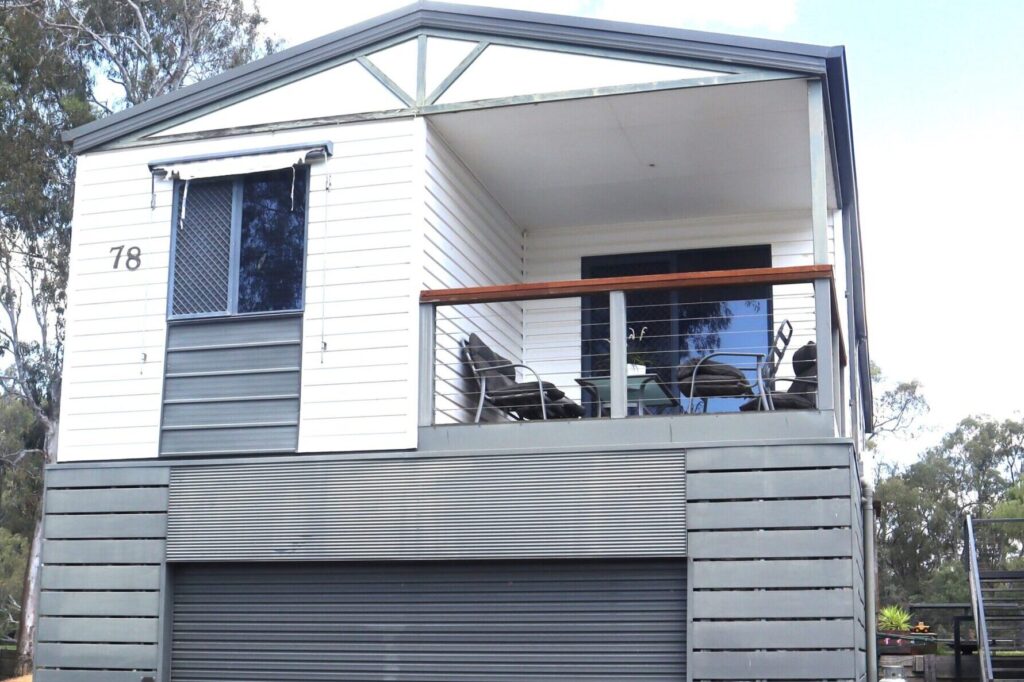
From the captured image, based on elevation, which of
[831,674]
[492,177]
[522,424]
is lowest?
[831,674]

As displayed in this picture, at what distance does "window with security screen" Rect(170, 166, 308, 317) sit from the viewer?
9383 mm

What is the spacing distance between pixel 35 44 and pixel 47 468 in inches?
769

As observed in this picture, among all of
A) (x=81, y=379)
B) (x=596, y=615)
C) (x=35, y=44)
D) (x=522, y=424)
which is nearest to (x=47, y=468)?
(x=81, y=379)

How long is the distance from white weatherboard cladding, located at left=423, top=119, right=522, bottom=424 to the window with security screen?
3.18 ft

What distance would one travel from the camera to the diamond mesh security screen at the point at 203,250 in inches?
374

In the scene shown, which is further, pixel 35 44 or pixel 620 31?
pixel 35 44

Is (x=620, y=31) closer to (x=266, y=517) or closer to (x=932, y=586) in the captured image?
(x=266, y=517)

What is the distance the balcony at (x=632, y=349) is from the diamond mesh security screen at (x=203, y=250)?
1657 mm

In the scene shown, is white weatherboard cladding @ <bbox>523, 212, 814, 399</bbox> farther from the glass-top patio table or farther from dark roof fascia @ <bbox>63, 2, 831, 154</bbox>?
dark roof fascia @ <bbox>63, 2, 831, 154</bbox>

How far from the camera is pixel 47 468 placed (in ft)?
31.1

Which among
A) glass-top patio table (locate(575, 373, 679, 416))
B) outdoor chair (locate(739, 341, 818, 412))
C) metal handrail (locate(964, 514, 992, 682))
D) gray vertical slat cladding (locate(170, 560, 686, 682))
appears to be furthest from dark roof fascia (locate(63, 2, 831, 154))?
metal handrail (locate(964, 514, 992, 682))

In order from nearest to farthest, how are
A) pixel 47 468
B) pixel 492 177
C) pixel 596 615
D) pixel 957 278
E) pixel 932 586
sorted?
pixel 596 615 → pixel 47 468 → pixel 492 177 → pixel 932 586 → pixel 957 278

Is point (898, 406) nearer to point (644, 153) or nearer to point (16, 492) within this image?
point (16, 492)

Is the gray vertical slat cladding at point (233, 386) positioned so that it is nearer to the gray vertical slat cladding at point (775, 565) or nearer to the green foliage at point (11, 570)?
the gray vertical slat cladding at point (775, 565)
